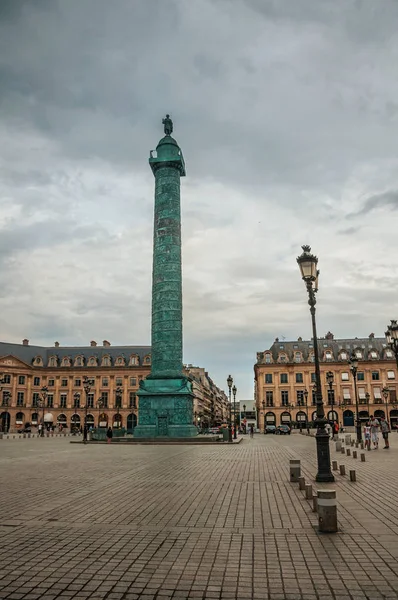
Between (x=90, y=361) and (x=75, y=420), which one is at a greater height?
(x=90, y=361)

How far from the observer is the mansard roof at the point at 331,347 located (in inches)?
3482

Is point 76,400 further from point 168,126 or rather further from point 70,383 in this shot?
point 168,126

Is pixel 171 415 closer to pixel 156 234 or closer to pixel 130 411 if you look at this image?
pixel 156 234

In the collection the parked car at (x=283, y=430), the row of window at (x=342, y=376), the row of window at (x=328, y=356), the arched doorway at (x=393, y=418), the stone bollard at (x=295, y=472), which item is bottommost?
the parked car at (x=283, y=430)

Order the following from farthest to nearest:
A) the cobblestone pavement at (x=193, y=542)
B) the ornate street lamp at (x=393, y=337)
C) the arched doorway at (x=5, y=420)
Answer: the arched doorway at (x=5, y=420) → the ornate street lamp at (x=393, y=337) → the cobblestone pavement at (x=193, y=542)

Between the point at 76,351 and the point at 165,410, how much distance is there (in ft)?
194

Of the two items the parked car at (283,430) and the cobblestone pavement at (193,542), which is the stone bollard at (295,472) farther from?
the parked car at (283,430)

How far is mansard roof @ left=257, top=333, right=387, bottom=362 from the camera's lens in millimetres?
88438

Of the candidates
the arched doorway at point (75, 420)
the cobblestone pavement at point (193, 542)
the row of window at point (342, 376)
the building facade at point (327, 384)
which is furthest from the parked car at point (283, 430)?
the cobblestone pavement at point (193, 542)

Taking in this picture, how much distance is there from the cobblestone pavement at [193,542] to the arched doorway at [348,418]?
240 feet

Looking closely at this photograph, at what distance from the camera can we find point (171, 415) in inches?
1683

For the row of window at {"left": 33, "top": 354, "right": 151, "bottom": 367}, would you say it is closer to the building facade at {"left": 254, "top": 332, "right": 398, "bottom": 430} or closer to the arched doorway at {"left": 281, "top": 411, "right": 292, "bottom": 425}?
the building facade at {"left": 254, "top": 332, "right": 398, "bottom": 430}

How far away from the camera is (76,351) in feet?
322

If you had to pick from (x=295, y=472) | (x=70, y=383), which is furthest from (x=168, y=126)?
(x=70, y=383)
